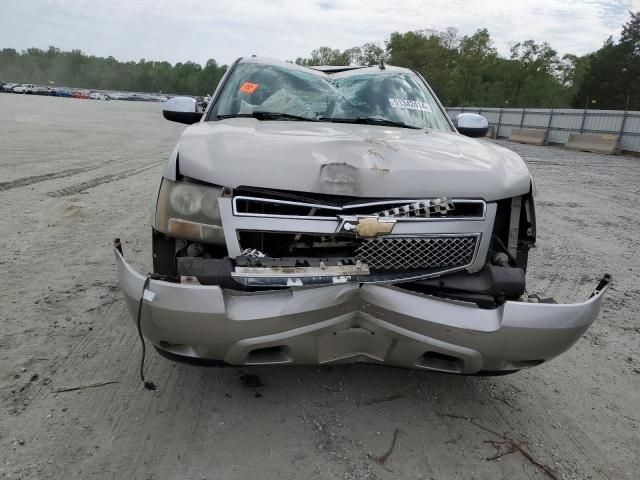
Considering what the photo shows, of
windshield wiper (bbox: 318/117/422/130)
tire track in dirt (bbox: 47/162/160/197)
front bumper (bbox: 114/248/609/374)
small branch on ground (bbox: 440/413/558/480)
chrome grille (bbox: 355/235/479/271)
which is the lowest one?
tire track in dirt (bbox: 47/162/160/197)

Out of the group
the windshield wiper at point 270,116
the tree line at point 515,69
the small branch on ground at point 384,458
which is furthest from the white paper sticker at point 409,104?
the tree line at point 515,69

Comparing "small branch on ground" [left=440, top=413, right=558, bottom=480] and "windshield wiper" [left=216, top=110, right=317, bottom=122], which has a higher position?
"windshield wiper" [left=216, top=110, right=317, bottom=122]

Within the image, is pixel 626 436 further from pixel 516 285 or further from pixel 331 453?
pixel 331 453

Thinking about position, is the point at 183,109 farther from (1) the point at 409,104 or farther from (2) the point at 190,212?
(2) the point at 190,212

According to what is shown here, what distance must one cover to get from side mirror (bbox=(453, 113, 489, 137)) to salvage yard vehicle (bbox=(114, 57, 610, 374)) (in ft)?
5.66

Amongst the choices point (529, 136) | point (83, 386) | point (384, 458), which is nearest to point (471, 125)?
point (384, 458)

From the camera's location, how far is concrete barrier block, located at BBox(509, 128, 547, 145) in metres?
26.6

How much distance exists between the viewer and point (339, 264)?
2.18 metres

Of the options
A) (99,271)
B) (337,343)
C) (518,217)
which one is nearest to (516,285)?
(518,217)

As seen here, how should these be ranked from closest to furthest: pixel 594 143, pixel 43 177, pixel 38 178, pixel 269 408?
pixel 269 408 → pixel 38 178 → pixel 43 177 → pixel 594 143

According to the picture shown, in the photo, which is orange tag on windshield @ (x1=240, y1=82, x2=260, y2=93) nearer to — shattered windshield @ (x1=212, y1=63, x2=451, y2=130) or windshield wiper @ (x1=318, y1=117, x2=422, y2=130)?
shattered windshield @ (x1=212, y1=63, x2=451, y2=130)

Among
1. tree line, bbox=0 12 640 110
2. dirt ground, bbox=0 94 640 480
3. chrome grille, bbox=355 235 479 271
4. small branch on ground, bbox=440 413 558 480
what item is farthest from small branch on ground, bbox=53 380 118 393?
tree line, bbox=0 12 640 110

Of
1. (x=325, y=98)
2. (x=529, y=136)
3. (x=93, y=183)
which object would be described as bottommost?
(x=529, y=136)

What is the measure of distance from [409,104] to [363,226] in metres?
2.02
